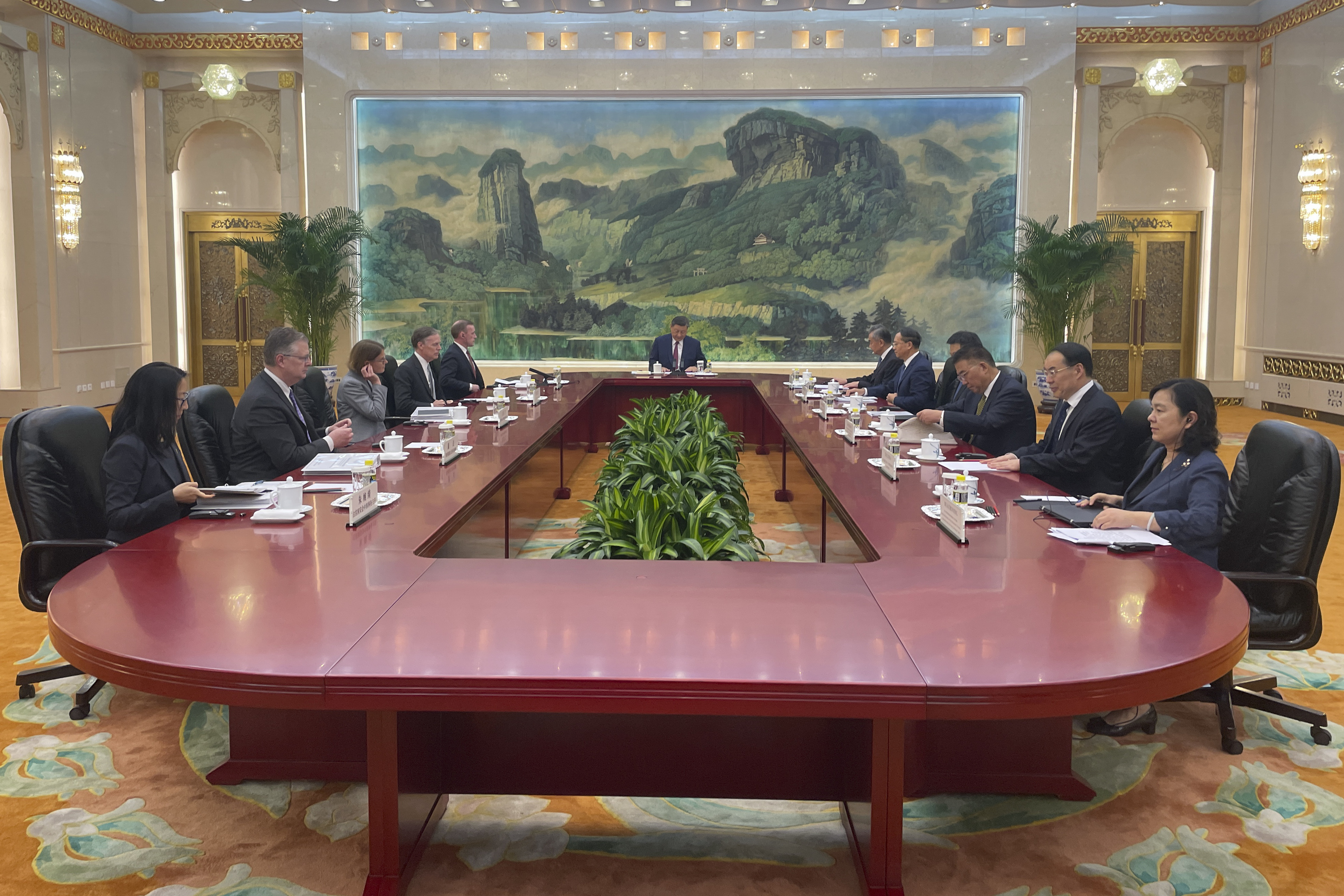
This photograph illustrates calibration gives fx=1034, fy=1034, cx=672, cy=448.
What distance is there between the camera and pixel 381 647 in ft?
6.70

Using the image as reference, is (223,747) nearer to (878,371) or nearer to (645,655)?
(645,655)

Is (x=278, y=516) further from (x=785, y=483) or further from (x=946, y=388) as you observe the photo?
(x=946, y=388)

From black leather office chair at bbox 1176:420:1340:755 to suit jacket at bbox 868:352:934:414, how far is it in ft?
12.1

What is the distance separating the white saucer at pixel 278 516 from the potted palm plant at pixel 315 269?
25.5 ft

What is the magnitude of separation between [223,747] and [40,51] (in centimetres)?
992

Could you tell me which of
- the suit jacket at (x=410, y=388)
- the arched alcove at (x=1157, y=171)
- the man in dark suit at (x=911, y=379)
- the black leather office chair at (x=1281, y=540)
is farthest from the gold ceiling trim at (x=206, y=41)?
the black leather office chair at (x=1281, y=540)

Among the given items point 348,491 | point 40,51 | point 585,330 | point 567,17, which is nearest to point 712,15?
point 567,17

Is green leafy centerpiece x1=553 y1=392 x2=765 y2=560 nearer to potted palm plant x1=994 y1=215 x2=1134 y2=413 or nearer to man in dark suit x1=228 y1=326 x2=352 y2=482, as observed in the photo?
man in dark suit x1=228 y1=326 x2=352 y2=482

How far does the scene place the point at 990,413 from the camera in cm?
520

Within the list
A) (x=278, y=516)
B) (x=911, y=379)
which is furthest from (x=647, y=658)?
(x=911, y=379)

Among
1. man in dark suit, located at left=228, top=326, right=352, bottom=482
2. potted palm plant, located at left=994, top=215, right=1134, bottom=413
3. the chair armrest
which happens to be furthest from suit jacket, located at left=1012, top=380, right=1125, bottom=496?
potted palm plant, located at left=994, top=215, right=1134, bottom=413

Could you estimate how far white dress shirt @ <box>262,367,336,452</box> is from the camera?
14.4 ft

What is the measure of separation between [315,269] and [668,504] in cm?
842

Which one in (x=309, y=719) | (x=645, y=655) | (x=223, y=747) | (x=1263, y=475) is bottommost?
(x=223, y=747)
